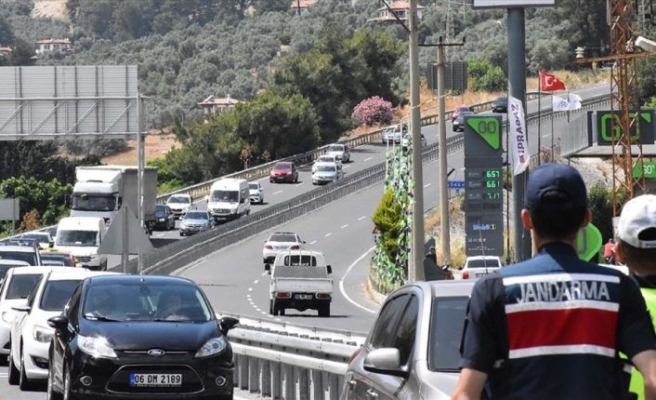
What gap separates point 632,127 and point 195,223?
844 inches

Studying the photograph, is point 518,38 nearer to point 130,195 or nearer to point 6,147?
point 130,195

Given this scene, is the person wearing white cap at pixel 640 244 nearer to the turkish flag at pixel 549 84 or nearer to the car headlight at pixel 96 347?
the car headlight at pixel 96 347

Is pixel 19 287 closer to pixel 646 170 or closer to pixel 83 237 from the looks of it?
pixel 83 237

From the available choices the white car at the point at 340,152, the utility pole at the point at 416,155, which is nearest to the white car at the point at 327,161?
the white car at the point at 340,152

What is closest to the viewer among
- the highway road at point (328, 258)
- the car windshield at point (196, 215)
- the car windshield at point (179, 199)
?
the highway road at point (328, 258)

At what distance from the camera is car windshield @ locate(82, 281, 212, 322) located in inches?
688

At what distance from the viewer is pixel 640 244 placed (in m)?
6.57

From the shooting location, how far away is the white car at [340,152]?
351 ft

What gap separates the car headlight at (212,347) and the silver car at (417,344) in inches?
253

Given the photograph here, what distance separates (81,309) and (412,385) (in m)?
8.93

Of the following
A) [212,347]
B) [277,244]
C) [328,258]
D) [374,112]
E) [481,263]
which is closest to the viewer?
[212,347]

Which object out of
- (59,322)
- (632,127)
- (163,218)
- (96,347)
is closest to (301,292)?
(59,322)

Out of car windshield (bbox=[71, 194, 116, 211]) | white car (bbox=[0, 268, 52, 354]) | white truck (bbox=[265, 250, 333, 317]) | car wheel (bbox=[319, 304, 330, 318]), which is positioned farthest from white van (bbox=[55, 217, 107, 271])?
white car (bbox=[0, 268, 52, 354])

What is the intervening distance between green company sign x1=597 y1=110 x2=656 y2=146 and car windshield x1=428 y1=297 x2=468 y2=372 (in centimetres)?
5856
